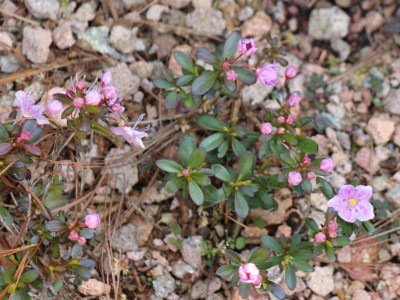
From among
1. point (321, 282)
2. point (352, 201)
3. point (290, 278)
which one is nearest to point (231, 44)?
point (352, 201)

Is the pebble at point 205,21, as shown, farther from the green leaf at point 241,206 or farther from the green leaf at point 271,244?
the green leaf at point 271,244

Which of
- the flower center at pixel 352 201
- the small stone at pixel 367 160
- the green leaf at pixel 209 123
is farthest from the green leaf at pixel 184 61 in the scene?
the small stone at pixel 367 160

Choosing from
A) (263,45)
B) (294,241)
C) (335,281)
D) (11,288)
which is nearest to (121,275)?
(11,288)

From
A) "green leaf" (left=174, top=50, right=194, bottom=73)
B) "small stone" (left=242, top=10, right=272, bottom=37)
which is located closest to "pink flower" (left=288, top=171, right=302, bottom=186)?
"green leaf" (left=174, top=50, right=194, bottom=73)

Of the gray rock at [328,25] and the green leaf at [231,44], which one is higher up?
the green leaf at [231,44]

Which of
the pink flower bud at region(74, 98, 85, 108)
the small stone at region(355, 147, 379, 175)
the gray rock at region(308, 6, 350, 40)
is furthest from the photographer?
the gray rock at region(308, 6, 350, 40)

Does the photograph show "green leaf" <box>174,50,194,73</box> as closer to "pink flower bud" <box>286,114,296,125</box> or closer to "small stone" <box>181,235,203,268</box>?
"pink flower bud" <box>286,114,296,125</box>

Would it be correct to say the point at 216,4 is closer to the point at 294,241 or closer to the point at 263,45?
the point at 263,45
